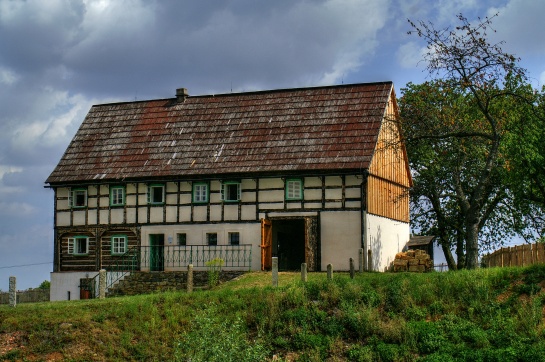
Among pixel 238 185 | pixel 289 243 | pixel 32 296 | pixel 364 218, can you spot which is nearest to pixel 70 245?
pixel 32 296

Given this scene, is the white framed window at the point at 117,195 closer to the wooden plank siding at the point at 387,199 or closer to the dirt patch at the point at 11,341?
the wooden plank siding at the point at 387,199

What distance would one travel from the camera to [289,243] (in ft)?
137

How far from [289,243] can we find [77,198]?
11.1 metres

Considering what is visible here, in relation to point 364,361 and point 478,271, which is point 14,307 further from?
point 478,271

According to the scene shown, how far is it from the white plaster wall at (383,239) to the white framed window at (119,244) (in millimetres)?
11989

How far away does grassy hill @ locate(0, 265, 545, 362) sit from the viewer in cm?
2552

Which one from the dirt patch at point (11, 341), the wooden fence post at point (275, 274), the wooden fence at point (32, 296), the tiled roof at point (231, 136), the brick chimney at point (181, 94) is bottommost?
the dirt patch at point (11, 341)

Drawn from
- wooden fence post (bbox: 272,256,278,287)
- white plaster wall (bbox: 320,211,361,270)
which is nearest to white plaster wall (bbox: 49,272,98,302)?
white plaster wall (bbox: 320,211,361,270)

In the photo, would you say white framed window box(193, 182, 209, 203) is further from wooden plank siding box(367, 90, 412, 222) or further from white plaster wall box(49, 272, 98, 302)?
wooden plank siding box(367, 90, 412, 222)

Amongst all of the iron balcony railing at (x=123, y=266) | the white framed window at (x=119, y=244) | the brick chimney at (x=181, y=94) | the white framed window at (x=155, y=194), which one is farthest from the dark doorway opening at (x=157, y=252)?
the brick chimney at (x=181, y=94)

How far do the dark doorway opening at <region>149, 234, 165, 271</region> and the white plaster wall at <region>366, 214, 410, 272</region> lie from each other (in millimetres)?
9930

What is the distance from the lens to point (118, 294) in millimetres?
39656

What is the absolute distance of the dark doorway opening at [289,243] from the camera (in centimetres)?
4122

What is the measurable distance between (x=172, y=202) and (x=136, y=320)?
13874 millimetres
